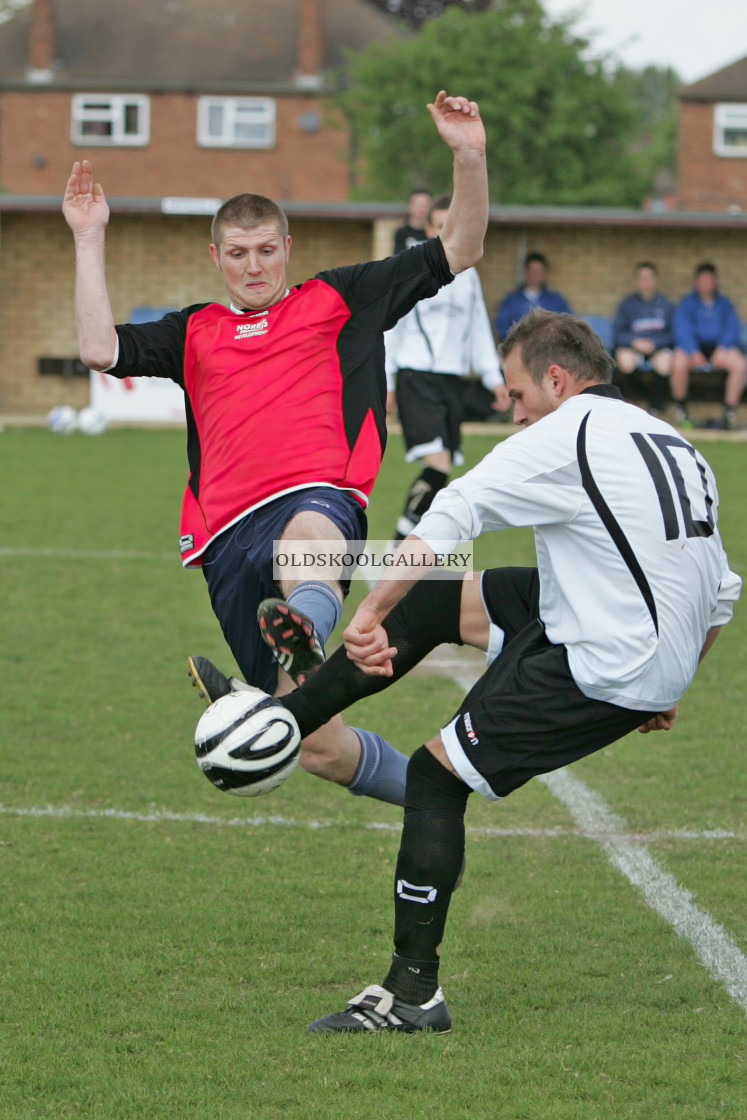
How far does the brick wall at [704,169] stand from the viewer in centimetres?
4469

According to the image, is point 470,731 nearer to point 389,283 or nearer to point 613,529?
point 613,529

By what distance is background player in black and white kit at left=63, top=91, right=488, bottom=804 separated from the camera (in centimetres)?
424

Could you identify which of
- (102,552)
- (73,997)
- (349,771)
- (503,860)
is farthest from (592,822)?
(102,552)

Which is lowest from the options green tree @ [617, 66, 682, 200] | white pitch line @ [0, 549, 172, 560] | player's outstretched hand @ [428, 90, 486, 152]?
white pitch line @ [0, 549, 172, 560]

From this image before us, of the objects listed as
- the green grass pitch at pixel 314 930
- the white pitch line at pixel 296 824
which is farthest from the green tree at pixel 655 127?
the white pitch line at pixel 296 824

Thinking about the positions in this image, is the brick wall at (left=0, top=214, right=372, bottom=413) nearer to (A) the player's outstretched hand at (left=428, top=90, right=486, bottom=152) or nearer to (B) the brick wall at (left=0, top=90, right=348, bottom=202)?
(A) the player's outstretched hand at (left=428, top=90, right=486, bottom=152)

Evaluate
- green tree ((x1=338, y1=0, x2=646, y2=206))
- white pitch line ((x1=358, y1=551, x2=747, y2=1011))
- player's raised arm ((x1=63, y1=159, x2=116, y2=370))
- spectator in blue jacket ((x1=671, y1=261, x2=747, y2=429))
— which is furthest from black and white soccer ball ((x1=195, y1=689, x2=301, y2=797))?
green tree ((x1=338, y1=0, x2=646, y2=206))

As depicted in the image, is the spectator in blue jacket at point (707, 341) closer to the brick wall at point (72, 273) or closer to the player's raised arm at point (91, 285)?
the brick wall at point (72, 273)

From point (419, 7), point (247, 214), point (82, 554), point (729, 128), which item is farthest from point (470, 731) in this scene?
point (419, 7)

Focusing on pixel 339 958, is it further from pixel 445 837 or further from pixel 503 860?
pixel 503 860

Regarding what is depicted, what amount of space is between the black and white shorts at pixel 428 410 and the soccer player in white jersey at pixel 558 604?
20.3 ft

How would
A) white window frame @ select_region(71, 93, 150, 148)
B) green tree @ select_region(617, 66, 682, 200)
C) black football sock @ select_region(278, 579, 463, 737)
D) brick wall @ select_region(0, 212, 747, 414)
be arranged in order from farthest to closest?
green tree @ select_region(617, 66, 682, 200) → white window frame @ select_region(71, 93, 150, 148) → brick wall @ select_region(0, 212, 747, 414) → black football sock @ select_region(278, 579, 463, 737)

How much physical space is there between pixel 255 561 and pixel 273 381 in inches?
22.8

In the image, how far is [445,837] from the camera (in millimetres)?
3596
